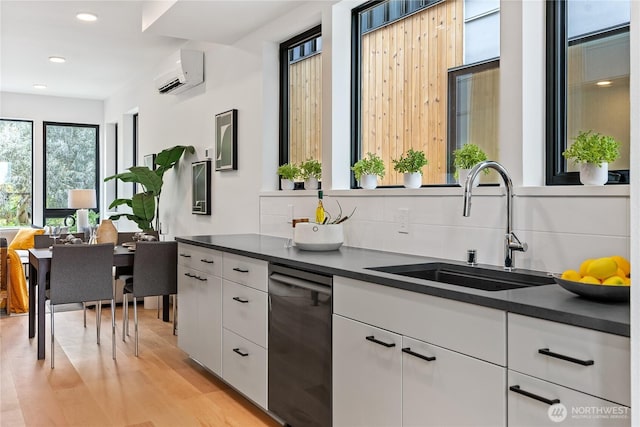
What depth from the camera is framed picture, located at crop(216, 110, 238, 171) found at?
4.52 m

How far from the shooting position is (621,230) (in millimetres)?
1850

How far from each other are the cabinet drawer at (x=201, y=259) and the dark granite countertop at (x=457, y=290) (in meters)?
0.12

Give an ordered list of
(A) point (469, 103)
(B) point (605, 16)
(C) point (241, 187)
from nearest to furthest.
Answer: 1. (B) point (605, 16)
2. (A) point (469, 103)
3. (C) point (241, 187)

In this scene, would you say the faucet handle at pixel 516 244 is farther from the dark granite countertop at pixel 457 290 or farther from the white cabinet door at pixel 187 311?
the white cabinet door at pixel 187 311

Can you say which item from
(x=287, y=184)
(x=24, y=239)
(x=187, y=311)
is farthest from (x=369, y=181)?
(x=24, y=239)

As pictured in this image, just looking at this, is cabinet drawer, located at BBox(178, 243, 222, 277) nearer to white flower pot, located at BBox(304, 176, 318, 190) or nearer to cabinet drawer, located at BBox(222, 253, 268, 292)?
cabinet drawer, located at BBox(222, 253, 268, 292)

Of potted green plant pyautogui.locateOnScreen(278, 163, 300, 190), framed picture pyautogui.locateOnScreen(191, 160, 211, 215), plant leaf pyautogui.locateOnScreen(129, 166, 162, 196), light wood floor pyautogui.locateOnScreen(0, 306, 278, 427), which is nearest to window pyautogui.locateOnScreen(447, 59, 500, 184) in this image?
potted green plant pyautogui.locateOnScreen(278, 163, 300, 190)

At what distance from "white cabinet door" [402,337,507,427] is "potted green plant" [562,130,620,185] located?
852 mm

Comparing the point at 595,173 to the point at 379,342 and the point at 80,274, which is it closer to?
the point at 379,342

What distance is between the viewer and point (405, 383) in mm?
1870

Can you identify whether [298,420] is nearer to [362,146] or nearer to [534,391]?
[534,391]

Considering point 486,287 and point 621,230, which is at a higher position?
point 621,230

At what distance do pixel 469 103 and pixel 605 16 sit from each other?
0.73 m

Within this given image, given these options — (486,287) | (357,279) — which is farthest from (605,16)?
(357,279)
